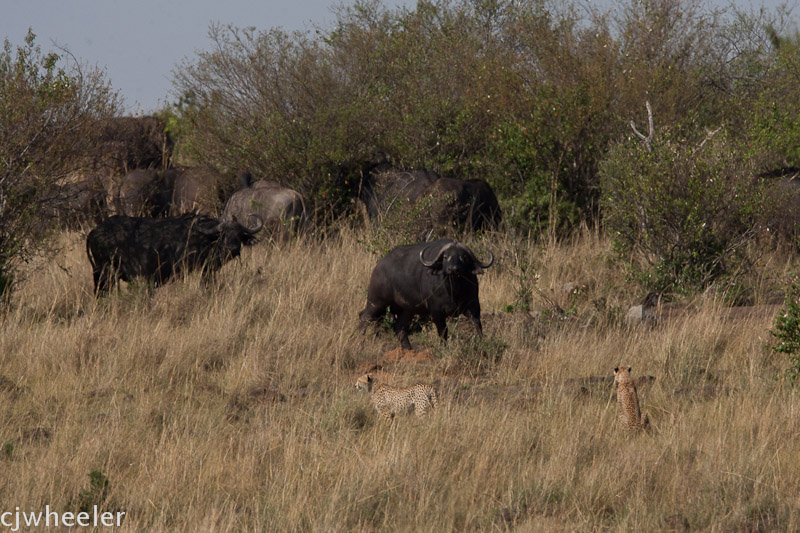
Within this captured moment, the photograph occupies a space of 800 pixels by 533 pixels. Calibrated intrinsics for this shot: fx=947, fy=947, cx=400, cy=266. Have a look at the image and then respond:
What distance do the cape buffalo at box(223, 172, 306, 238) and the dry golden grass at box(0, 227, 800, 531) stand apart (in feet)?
11.1

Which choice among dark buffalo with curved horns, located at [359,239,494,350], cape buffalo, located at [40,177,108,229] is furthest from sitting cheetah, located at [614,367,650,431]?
cape buffalo, located at [40,177,108,229]

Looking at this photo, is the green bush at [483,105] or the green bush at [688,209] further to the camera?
the green bush at [483,105]

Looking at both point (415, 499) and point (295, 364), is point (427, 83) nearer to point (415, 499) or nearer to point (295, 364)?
point (295, 364)

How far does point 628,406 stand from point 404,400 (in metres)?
1.39

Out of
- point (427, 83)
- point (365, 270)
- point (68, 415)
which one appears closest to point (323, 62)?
point (427, 83)

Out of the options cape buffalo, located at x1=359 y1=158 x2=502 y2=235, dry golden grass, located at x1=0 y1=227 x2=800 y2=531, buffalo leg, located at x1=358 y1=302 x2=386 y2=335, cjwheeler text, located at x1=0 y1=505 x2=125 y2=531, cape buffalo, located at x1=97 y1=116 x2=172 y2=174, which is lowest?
cjwheeler text, located at x1=0 y1=505 x2=125 y2=531

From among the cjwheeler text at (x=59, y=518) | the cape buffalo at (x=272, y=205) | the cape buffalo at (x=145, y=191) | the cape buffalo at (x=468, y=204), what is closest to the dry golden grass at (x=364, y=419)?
the cjwheeler text at (x=59, y=518)

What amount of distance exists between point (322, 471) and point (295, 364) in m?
2.44

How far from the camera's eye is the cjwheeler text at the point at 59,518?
14.4ft

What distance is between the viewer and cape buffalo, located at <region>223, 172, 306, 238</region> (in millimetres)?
13125

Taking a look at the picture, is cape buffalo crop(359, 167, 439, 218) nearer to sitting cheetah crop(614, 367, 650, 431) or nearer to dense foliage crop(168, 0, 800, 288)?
dense foliage crop(168, 0, 800, 288)

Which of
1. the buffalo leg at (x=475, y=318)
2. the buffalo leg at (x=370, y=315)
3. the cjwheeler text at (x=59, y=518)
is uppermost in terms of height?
the buffalo leg at (x=475, y=318)

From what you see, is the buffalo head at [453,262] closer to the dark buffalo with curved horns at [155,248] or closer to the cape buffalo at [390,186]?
the dark buffalo with curved horns at [155,248]

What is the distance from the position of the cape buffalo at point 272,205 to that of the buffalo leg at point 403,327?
14.9 feet
